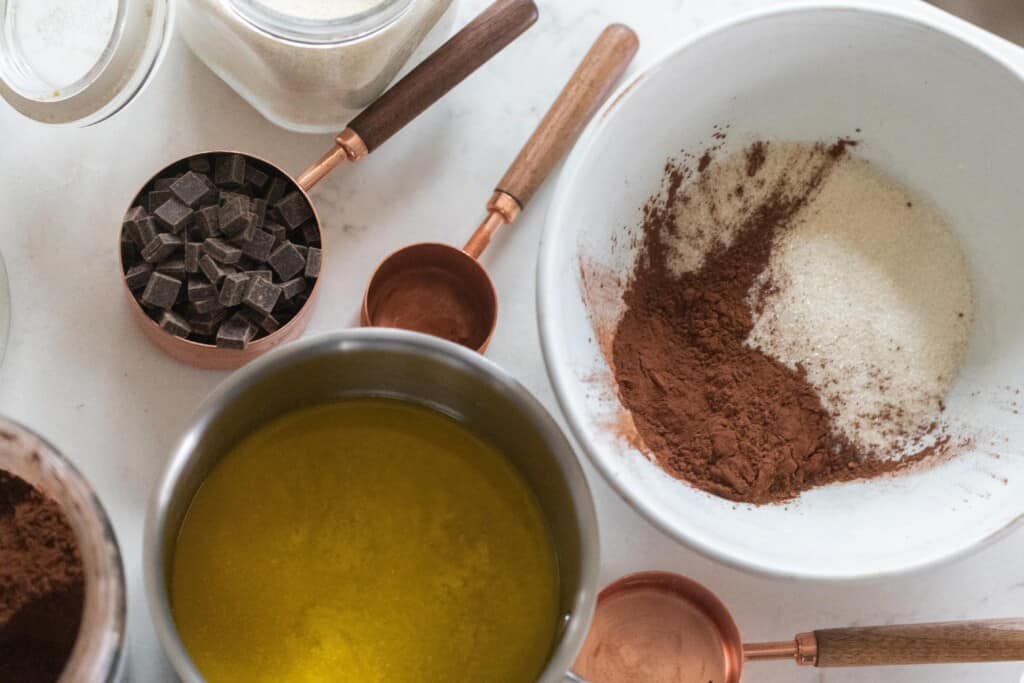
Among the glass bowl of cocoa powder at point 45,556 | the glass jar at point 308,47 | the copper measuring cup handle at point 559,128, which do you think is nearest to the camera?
the glass bowl of cocoa powder at point 45,556

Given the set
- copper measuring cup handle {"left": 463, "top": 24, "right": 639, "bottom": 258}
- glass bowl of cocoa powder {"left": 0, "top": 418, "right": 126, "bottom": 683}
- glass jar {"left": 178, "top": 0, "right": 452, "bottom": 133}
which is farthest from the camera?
copper measuring cup handle {"left": 463, "top": 24, "right": 639, "bottom": 258}

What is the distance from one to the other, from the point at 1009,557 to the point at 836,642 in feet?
0.80

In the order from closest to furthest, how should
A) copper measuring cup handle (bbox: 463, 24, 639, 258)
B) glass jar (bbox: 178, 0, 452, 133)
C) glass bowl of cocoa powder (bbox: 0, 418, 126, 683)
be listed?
glass bowl of cocoa powder (bbox: 0, 418, 126, 683)
glass jar (bbox: 178, 0, 452, 133)
copper measuring cup handle (bbox: 463, 24, 639, 258)

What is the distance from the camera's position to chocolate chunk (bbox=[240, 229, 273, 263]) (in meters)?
0.94

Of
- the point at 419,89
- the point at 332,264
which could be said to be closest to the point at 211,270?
the point at 332,264

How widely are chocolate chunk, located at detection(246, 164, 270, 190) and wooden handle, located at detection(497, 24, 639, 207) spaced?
22 cm

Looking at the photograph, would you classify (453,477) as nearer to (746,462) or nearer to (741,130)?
(746,462)

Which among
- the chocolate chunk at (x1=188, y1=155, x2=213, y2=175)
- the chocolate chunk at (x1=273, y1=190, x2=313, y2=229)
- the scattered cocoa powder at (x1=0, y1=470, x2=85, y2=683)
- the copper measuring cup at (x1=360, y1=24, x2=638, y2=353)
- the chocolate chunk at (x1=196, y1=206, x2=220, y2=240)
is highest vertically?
the copper measuring cup at (x1=360, y1=24, x2=638, y2=353)

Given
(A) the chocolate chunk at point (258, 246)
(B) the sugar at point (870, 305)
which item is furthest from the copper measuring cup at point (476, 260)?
(B) the sugar at point (870, 305)

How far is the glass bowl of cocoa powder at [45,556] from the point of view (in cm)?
72

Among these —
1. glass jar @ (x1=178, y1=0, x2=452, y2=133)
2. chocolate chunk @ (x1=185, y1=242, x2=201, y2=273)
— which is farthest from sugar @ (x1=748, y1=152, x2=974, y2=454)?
chocolate chunk @ (x1=185, y1=242, x2=201, y2=273)

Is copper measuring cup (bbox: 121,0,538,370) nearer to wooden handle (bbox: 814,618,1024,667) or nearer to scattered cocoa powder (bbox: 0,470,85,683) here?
scattered cocoa powder (bbox: 0,470,85,683)

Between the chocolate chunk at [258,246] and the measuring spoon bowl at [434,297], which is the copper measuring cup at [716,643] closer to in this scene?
the measuring spoon bowl at [434,297]

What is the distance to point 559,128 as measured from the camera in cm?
102
